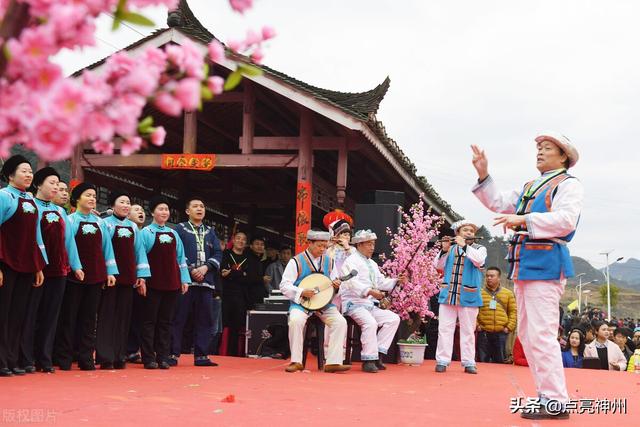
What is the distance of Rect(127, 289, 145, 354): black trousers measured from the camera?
295 inches

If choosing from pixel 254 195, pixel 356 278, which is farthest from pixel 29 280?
pixel 254 195

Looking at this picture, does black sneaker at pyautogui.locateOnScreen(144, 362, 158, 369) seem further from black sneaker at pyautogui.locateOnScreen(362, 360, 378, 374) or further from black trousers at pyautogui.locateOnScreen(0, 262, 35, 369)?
black sneaker at pyautogui.locateOnScreen(362, 360, 378, 374)

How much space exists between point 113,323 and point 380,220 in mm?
4462

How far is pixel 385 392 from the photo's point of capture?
19.4 feet

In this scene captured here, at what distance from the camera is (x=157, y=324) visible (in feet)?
24.3

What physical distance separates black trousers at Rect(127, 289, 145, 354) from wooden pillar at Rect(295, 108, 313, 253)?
3.06m

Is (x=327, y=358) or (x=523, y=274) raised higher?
(x=523, y=274)

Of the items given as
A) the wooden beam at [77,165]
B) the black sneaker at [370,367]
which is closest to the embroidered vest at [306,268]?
the black sneaker at [370,367]

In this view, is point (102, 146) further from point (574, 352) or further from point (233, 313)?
point (574, 352)

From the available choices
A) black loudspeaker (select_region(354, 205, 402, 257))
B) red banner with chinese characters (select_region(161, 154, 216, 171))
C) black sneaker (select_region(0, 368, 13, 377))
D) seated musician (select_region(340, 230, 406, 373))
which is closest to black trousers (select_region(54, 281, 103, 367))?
black sneaker (select_region(0, 368, 13, 377))

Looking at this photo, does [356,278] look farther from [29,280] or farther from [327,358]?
[29,280]

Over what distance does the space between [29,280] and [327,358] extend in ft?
10.2

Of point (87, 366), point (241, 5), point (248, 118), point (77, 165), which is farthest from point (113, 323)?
point (241, 5)

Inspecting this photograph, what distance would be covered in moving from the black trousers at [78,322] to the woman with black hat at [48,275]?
23 centimetres
